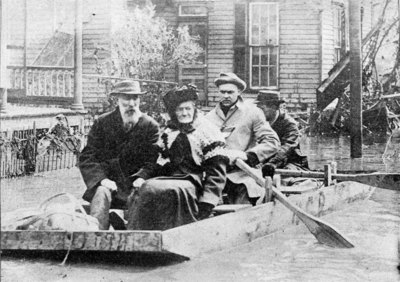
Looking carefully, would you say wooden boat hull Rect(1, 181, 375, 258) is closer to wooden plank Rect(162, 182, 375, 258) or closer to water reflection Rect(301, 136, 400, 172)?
wooden plank Rect(162, 182, 375, 258)

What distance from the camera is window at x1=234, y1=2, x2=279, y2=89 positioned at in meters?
19.2

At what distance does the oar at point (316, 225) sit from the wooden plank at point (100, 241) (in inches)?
74.4

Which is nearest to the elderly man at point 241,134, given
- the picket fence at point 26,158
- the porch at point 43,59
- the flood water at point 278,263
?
the flood water at point 278,263

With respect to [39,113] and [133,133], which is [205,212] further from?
[39,113]

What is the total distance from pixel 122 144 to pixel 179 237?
159 cm

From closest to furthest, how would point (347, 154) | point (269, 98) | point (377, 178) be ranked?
point (377, 178) → point (269, 98) → point (347, 154)

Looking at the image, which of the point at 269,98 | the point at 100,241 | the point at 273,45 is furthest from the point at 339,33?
the point at 100,241

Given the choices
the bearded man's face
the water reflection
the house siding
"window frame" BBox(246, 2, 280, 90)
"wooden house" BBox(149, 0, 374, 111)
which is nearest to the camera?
the bearded man's face

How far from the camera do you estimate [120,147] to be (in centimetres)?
712

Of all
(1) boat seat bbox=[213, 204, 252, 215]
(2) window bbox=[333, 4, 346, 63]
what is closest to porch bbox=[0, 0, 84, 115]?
(1) boat seat bbox=[213, 204, 252, 215]

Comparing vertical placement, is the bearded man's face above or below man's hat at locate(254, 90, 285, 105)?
below

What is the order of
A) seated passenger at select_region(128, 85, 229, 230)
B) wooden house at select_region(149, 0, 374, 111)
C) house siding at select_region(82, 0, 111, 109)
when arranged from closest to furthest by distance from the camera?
seated passenger at select_region(128, 85, 229, 230), wooden house at select_region(149, 0, 374, 111), house siding at select_region(82, 0, 111, 109)

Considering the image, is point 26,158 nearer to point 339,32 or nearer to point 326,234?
point 326,234

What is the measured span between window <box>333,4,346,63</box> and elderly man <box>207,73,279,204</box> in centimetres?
1318
